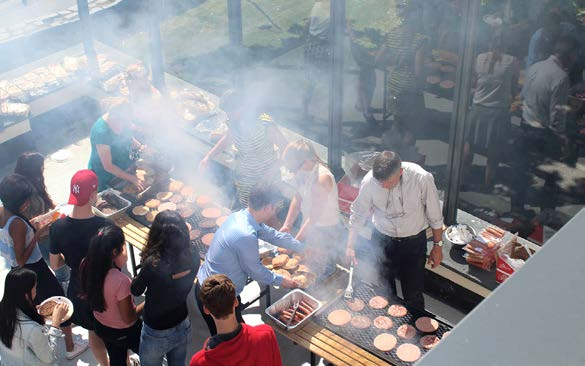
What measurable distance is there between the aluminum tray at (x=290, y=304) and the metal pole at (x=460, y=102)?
1809 mm

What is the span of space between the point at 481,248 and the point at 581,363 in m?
4.20

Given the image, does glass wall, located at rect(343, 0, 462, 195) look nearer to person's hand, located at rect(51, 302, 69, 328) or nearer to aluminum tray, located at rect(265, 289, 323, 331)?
aluminum tray, located at rect(265, 289, 323, 331)

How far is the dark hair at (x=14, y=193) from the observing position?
15.7 feet

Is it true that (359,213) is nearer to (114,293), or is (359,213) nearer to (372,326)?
(372,326)

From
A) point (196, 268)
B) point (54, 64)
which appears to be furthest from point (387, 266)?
point (54, 64)

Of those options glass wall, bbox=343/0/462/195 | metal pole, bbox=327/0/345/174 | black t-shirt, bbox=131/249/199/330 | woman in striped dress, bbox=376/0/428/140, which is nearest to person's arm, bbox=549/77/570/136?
glass wall, bbox=343/0/462/195

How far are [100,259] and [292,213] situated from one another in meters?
1.74

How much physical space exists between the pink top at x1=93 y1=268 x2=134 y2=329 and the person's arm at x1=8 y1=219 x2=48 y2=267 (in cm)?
93

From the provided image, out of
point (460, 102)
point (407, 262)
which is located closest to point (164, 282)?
point (407, 262)

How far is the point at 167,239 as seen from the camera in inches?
163

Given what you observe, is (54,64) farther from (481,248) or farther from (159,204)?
(481,248)

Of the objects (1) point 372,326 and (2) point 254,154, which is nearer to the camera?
(1) point 372,326

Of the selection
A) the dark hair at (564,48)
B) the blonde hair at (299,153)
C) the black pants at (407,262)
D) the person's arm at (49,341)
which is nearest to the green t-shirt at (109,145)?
the person's arm at (49,341)

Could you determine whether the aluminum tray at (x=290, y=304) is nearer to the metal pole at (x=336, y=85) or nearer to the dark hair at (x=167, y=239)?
the dark hair at (x=167, y=239)
